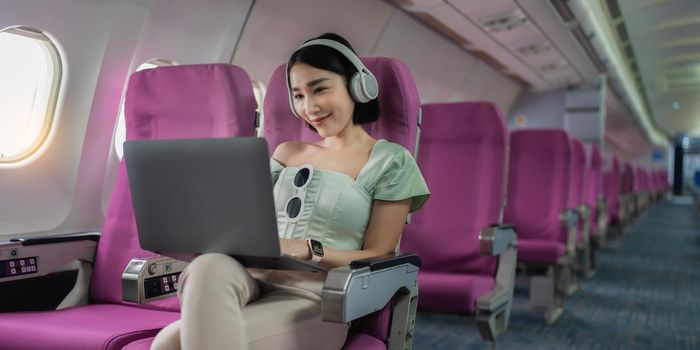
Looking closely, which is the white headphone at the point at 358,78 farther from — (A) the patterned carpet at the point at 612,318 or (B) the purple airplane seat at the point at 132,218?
(A) the patterned carpet at the point at 612,318

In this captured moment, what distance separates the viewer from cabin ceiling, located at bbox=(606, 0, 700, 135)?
836 cm

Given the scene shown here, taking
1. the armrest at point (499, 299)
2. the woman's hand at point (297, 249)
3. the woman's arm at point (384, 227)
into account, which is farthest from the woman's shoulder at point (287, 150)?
the armrest at point (499, 299)

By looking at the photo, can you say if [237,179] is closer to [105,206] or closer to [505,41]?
[105,206]

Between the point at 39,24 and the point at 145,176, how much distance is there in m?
1.70

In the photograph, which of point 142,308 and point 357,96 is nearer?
point 357,96

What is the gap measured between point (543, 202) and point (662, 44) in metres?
7.23

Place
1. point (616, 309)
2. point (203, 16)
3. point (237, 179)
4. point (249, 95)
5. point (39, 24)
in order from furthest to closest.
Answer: point (616, 309)
point (203, 16)
point (39, 24)
point (249, 95)
point (237, 179)

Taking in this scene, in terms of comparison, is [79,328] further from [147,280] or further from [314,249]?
[314,249]

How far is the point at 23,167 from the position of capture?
3104 mm

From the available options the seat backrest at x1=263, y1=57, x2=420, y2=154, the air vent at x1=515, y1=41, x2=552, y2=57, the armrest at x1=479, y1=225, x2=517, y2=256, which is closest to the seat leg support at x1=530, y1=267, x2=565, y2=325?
the armrest at x1=479, y1=225, x2=517, y2=256

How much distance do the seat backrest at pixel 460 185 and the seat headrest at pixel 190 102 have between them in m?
1.26

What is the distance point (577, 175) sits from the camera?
5672 millimetres

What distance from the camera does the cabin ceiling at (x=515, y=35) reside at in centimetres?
598

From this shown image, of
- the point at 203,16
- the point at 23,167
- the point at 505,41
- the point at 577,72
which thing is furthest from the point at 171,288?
the point at 577,72
